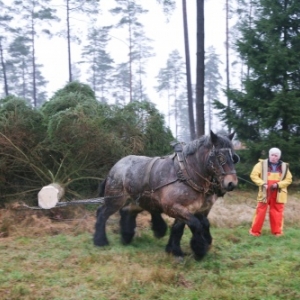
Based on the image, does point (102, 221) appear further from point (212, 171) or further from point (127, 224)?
point (212, 171)

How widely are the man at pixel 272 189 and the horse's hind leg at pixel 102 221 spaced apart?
2.77 metres

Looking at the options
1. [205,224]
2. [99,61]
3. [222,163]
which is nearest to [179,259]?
[205,224]

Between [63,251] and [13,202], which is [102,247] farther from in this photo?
[13,202]

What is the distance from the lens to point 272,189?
26.1 ft

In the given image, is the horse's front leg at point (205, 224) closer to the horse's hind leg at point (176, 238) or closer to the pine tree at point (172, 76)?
the horse's hind leg at point (176, 238)

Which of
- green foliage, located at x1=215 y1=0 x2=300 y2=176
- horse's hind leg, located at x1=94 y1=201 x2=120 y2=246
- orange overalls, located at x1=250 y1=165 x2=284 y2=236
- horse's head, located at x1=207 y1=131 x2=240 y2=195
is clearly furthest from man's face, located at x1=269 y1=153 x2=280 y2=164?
green foliage, located at x1=215 y1=0 x2=300 y2=176

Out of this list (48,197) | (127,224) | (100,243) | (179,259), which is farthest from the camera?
(48,197)

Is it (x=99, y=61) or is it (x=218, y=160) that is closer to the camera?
(x=218, y=160)

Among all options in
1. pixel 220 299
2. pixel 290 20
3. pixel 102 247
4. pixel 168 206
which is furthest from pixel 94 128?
pixel 290 20

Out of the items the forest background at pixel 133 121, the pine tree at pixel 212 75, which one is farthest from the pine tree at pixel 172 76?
the forest background at pixel 133 121

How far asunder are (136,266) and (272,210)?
3.35m

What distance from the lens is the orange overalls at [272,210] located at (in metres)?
7.96

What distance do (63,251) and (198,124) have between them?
9.78 meters

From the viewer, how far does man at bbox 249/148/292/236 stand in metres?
7.91
